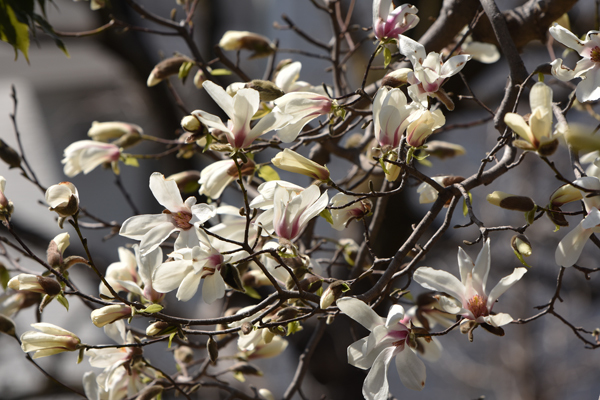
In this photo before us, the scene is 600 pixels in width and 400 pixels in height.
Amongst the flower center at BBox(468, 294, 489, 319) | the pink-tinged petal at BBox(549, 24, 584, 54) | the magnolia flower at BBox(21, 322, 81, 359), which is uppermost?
the pink-tinged petal at BBox(549, 24, 584, 54)

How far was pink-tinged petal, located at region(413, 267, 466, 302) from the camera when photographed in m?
0.43

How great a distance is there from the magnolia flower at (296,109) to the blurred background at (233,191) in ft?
3.51

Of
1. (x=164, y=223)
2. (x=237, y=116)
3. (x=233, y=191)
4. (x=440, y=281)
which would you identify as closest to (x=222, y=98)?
(x=237, y=116)

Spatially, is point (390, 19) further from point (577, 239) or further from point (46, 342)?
point (46, 342)

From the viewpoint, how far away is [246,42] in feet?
2.46

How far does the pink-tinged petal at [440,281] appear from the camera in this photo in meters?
0.43

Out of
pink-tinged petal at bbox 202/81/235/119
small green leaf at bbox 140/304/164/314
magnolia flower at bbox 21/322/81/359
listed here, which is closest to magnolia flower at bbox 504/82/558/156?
pink-tinged petal at bbox 202/81/235/119

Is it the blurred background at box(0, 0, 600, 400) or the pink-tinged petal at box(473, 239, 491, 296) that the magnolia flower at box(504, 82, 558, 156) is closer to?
the pink-tinged petal at box(473, 239, 491, 296)

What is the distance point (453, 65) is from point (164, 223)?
293 mm

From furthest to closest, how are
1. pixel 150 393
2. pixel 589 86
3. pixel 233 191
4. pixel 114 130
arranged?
pixel 233 191 → pixel 114 130 → pixel 150 393 → pixel 589 86

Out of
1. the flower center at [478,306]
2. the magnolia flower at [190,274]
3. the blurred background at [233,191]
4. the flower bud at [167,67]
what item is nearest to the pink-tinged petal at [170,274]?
the magnolia flower at [190,274]

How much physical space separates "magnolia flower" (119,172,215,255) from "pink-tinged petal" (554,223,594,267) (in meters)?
0.31

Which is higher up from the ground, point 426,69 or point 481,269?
point 426,69

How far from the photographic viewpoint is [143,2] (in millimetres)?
2520
